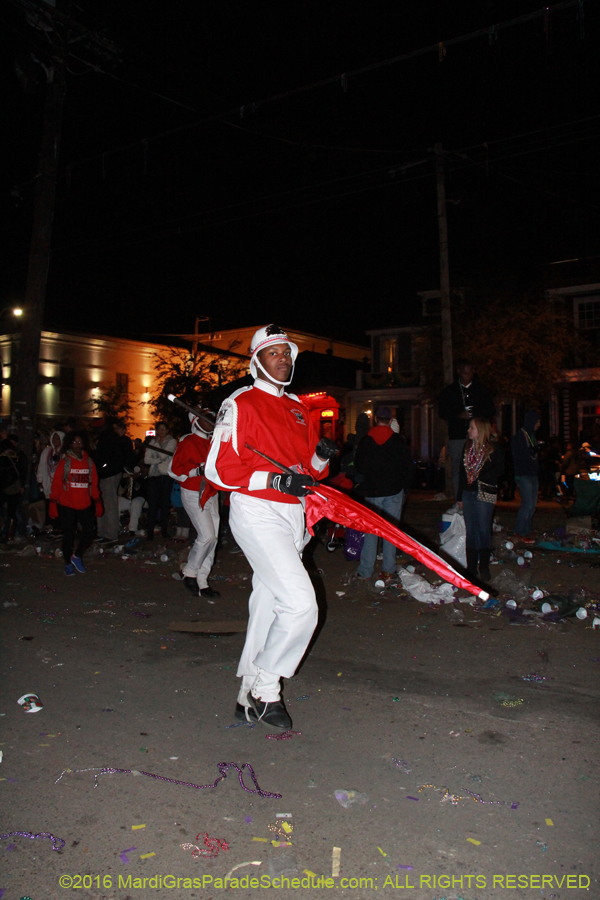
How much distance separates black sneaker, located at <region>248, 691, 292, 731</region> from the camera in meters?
3.96

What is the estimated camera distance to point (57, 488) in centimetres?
945

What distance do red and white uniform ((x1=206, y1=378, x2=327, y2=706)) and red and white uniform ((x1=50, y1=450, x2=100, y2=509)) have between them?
19.1 ft

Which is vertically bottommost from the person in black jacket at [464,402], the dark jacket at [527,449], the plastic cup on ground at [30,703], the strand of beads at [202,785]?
the strand of beads at [202,785]

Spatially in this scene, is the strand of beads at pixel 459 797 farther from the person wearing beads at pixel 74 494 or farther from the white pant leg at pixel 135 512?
the white pant leg at pixel 135 512

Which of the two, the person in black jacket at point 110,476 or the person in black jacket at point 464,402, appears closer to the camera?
the person in black jacket at point 464,402

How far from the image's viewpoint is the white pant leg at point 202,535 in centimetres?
766

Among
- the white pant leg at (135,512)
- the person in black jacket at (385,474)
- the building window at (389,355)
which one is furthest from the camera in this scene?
the building window at (389,355)

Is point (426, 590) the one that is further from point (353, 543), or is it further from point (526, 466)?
point (526, 466)

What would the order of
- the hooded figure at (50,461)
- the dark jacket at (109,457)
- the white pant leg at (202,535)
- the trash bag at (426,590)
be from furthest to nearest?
the hooded figure at (50,461) < the dark jacket at (109,457) < the white pant leg at (202,535) < the trash bag at (426,590)

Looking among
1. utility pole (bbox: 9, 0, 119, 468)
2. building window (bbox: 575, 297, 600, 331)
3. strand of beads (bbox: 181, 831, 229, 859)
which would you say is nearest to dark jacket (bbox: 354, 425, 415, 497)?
strand of beads (bbox: 181, 831, 229, 859)

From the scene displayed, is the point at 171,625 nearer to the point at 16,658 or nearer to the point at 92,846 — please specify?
the point at 16,658

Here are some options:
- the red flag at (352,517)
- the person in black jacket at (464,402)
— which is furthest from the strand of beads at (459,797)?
the person in black jacket at (464,402)

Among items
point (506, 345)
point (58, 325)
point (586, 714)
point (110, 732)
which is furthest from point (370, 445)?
point (58, 325)

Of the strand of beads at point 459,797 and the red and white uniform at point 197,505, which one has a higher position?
the red and white uniform at point 197,505
